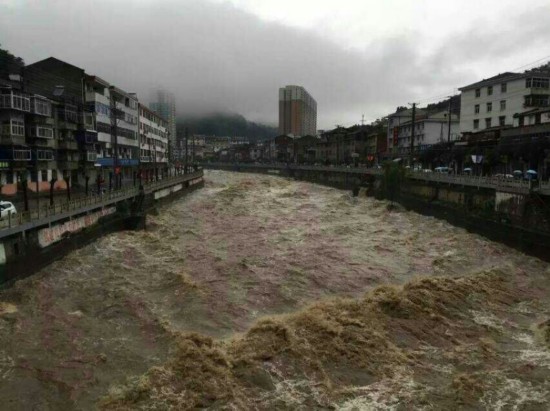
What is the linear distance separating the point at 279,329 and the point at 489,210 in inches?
1183

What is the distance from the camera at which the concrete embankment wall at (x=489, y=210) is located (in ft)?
109

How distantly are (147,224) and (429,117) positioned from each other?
77.1 m

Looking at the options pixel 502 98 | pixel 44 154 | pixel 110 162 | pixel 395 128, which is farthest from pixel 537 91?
pixel 44 154

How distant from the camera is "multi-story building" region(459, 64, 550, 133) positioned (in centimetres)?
6569

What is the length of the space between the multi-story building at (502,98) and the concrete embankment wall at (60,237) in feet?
172

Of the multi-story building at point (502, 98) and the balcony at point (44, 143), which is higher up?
the multi-story building at point (502, 98)

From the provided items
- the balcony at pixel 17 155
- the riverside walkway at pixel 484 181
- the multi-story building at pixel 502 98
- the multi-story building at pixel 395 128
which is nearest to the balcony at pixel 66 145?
the balcony at pixel 17 155

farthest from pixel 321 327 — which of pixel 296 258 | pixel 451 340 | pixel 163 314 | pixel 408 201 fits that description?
pixel 408 201

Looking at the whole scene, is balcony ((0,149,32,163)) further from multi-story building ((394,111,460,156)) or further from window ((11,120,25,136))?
multi-story building ((394,111,460,156))

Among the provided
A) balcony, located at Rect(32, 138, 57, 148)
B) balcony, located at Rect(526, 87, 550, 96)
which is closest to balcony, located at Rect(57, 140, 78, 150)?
balcony, located at Rect(32, 138, 57, 148)

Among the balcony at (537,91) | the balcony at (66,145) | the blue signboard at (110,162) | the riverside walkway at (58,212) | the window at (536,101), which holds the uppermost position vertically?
the balcony at (537,91)

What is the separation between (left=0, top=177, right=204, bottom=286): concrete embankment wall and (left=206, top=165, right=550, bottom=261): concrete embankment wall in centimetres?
3080

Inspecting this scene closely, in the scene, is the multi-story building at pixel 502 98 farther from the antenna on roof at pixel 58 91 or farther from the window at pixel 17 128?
the antenna on roof at pixel 58 91

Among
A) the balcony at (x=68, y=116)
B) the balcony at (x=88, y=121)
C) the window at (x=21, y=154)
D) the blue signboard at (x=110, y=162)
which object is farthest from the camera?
the blue signboard at (x=110, y=162)
